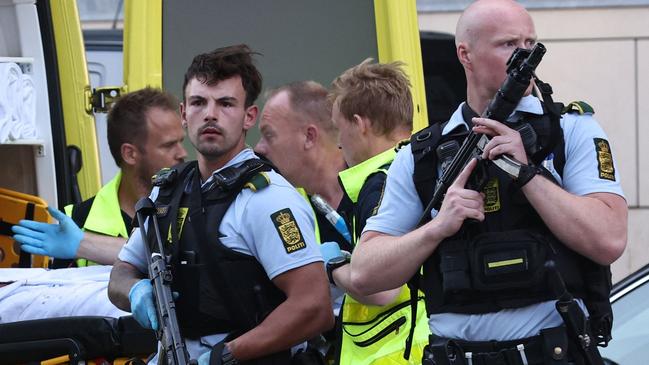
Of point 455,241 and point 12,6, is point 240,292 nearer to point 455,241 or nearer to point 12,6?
point 455,241

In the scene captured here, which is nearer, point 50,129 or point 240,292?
point 240,292

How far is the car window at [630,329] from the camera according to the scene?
4.46 m

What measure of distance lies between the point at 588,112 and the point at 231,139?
4.04 feet

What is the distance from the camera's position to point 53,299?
471 cm

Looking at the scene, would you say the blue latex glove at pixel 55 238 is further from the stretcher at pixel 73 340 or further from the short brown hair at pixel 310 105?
the short brown hair at pixel 310 105

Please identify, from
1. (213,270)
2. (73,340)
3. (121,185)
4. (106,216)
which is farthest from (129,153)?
(213,270)

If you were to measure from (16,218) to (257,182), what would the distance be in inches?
79.0

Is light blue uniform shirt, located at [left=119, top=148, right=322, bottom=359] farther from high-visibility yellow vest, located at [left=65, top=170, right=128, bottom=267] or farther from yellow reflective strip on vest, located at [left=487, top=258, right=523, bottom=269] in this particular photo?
high-visibility yellow vest, located at [left=65, top=170, right=128, bottom=267]

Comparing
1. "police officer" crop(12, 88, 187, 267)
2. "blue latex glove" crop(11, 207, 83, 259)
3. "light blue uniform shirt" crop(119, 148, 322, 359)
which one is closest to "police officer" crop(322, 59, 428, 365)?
"light blue uniform shirt" crop(119, 148, 322, 359)

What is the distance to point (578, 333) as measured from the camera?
3.37 m

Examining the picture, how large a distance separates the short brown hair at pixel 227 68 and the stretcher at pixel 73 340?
0.87 metres

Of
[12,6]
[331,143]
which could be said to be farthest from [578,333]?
[12,6]

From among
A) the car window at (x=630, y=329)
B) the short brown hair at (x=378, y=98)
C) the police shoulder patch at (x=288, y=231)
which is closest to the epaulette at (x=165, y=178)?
the police shoulder patch at (x=288, y=231)

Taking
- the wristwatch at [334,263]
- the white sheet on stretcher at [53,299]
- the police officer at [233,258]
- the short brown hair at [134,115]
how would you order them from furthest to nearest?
1. the short brown hair at [134,115]
2. the white sheet on stretcher at [53,299]
3. the wristwatch at [334,263]
4. the police officer at [233,258]
